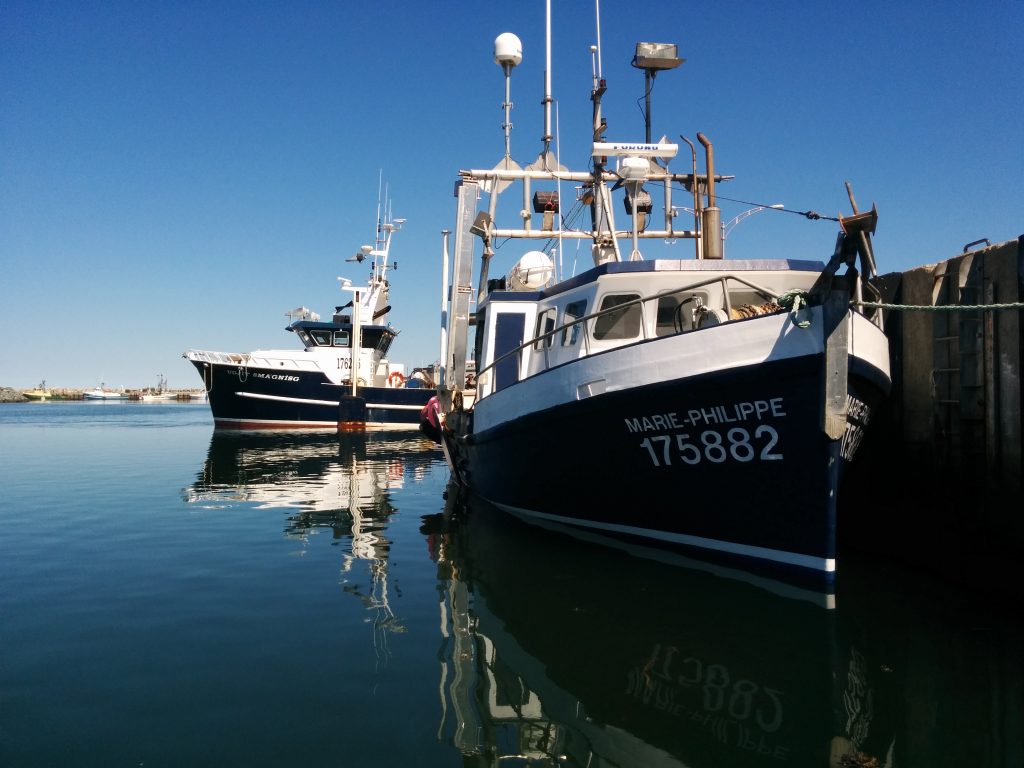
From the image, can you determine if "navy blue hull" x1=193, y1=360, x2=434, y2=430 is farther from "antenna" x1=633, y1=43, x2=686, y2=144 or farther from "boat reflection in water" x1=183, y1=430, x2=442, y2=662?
"antenna" x1=633, y1=43, x2=686, y2=144

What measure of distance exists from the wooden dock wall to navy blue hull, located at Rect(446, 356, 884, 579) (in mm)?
Result: 1038

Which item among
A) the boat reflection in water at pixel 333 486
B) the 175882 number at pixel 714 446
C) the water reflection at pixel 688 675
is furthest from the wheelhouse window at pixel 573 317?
the boat reflection in water at pixel 333 486

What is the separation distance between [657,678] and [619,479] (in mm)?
3074

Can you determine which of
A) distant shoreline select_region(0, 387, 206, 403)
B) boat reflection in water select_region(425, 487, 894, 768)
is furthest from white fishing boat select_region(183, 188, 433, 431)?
distant shoreline select_region(0, 387, 206, 403)

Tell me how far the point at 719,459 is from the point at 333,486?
387 inches

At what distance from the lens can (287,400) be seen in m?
33.8

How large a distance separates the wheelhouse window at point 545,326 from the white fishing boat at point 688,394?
4cm

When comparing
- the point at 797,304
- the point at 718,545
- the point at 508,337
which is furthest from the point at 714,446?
the point at 508,337

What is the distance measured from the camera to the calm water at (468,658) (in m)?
3.62

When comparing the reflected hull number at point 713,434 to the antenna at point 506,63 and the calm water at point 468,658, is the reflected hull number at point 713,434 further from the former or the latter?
the antenna at point 506,63

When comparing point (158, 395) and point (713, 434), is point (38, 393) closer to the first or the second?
point (158, 395)

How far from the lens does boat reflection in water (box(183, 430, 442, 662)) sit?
7621 mm

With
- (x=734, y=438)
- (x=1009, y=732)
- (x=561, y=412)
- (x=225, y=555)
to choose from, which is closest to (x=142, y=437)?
(x=225, y=555)

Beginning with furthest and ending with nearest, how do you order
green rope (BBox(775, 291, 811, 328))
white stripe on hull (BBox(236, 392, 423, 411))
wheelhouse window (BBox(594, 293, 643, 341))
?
white stripe on hull (BBox(236, 392, 423, 411)) < wheelhouse window (BBox(594, 293, 643, 341)) < green rope (BBox(775, 291, 811, 328))
